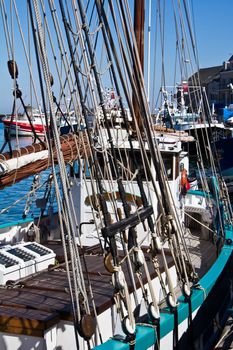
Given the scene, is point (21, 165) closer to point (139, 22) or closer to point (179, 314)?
point (179, 314)

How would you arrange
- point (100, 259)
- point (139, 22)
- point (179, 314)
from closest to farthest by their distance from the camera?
point (179, 314)
point (100, 259)
point (139, 22)

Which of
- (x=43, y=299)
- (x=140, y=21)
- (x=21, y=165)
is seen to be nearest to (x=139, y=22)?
(x=140, y=21)

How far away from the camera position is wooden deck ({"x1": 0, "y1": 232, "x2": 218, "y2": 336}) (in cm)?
509

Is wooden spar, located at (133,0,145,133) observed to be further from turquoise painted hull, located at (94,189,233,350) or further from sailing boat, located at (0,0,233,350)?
turquoise painted hull, located at (94,189,233,350)

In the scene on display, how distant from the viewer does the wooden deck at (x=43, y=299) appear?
16.7 ft

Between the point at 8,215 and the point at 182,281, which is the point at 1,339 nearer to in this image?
the point at 182,281

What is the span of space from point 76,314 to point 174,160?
5.17 meters

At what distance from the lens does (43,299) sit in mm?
5711

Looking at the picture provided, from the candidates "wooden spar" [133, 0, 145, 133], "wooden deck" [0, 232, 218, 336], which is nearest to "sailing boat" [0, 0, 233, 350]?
"wooden deck" [0, 232, 218, 336]

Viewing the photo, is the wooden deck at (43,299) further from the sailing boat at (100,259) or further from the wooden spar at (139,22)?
the wooden spar at (139,22)

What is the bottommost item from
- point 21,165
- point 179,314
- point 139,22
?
point 179,314

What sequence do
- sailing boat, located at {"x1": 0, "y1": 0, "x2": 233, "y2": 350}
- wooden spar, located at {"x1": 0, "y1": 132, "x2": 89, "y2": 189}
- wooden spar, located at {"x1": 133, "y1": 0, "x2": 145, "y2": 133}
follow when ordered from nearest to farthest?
1. sailing boat, located at {"x1": 0, "y1": 0, "x2": 233, "y2": 350}
2. wooden spar, located at {"x1": 0, "y1": 132, "x2": 89, "y2": 189}
3. wooden spar, located at {"x1": 133, "y1": 0, "x2": 145, "y2": 133}

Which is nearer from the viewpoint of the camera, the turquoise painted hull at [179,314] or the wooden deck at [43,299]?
the turquoise painted hull at [179,314]

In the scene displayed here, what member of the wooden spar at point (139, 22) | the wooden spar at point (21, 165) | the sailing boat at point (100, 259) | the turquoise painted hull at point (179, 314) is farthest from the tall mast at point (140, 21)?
the turquoise painted hull at point (179, 314)
